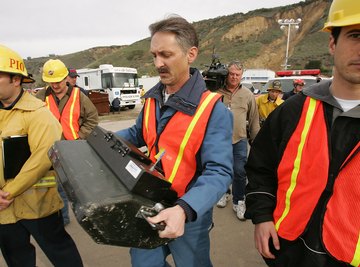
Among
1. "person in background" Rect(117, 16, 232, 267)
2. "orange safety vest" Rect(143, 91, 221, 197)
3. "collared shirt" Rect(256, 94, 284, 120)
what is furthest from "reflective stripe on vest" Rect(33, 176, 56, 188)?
"collared shirt" Rect(256, 94, 284, 120)

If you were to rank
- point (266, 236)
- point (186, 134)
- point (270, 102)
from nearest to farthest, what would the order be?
point (266, 236), point (186, 134), point (270, 102)

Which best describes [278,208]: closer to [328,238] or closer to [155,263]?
[328,238]

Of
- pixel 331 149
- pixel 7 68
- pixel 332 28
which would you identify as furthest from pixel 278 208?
pixel 7 68

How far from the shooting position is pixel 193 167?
164 cm

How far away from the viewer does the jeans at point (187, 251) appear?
5.60 feet

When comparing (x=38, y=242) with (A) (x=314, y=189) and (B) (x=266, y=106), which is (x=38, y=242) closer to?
(A) (x=314, y=189)

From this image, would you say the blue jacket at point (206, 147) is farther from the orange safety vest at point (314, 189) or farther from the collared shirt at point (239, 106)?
the collared shirt at point (239, 106)

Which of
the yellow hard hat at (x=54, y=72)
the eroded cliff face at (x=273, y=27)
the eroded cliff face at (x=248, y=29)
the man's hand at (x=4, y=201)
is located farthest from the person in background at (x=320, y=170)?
the eroded cliff face at (x=248, y=29)

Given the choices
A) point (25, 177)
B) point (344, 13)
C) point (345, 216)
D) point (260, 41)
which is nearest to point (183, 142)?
point (345, 216)

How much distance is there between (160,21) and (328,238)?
1.37 meters

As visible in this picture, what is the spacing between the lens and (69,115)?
3570 millimetres

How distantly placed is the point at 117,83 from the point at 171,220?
18.8 meters

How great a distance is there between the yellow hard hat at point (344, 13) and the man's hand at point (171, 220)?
3.41 ft

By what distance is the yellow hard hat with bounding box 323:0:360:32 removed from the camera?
3.88 ft
